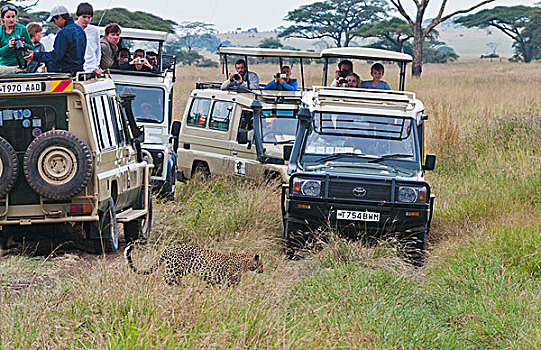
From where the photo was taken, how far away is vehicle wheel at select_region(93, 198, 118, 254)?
806 centimetres

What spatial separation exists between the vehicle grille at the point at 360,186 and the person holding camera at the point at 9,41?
145 inches

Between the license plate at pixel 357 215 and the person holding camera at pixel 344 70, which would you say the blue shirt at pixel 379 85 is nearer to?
the person holding camera at pixel 344 70

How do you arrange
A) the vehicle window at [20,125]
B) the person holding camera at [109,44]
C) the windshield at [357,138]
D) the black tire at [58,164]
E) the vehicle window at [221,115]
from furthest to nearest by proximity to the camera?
1. the vehicle window at [221,115]
2. the person holding camera at [109,44]
3. the windshield at [357,138]
4. the vehicle window at [20,125]
5. the black tire at [58,164]

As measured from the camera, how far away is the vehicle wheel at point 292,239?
844 cm

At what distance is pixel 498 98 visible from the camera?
21.1 metres

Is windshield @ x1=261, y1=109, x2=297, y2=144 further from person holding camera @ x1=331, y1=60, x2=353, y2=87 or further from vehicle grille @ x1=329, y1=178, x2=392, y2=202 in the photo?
vehicle grille @ x1=329, y1=178, x2=392, y2=202

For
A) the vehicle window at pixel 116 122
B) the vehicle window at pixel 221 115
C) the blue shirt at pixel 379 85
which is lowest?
the vehicle window at pixel 221 115

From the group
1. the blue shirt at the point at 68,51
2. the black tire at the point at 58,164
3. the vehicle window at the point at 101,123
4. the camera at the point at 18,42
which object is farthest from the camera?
the camera at the point at 18,42

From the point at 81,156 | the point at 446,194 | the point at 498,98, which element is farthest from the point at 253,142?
the point at 498,98

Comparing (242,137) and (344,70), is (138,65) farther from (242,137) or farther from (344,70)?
(344,70)

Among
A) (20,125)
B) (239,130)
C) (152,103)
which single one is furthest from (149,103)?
(20,125)

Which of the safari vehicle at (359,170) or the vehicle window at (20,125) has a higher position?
the vehicle window at (20,125)

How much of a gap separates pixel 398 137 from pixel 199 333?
489cm

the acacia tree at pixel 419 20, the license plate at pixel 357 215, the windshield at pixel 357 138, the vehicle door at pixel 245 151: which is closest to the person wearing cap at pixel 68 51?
the windshield at pixel 357 138
